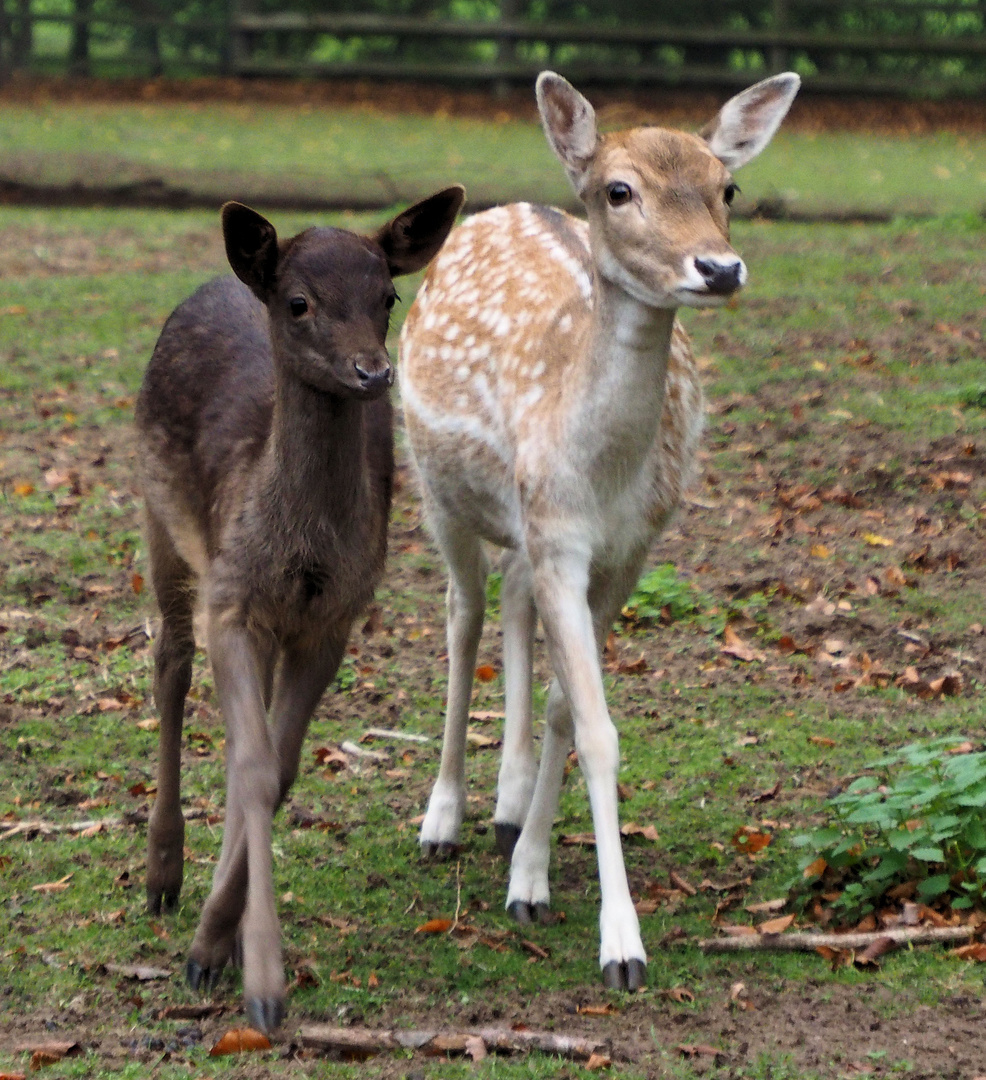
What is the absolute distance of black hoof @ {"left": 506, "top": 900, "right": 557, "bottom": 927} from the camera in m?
5.08

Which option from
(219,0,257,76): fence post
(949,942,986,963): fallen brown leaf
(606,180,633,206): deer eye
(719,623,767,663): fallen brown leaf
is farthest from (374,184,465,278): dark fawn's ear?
(219,0,257,76): fence post

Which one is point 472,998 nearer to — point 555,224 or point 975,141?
point 555,224

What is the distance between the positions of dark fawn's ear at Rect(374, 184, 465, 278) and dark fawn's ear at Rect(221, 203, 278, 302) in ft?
1.16

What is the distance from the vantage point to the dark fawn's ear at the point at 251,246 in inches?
176

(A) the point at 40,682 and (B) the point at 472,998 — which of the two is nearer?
(B) the point at 472,998

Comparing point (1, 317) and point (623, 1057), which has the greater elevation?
point (623, 1057)

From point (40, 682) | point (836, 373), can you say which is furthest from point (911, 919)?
point (836, 373)

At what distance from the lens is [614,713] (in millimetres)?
6543

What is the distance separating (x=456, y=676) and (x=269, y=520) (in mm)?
1439

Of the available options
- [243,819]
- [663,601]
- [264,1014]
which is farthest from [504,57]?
[264,1014]

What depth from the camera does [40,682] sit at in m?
6.68

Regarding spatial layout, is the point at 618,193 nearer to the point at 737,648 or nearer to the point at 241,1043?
the point at 241,1043

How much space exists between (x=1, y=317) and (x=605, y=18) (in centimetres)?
1491

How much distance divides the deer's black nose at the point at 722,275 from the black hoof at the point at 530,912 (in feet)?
6.20
